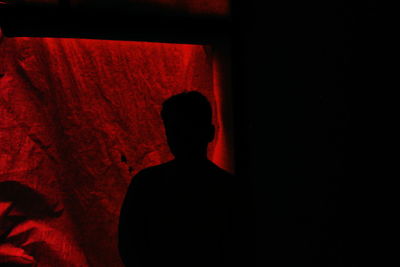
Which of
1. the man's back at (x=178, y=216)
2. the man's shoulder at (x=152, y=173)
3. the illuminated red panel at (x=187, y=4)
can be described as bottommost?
the man's back at (x=178, y=216)

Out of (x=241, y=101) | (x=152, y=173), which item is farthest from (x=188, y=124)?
(x=241, y=101)

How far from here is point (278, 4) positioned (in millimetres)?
1744

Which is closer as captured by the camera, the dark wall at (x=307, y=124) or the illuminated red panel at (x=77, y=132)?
the dark wall at (x=307, y=124)

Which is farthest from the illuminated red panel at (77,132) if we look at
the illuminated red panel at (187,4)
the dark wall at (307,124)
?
the dark wall at (307,124)

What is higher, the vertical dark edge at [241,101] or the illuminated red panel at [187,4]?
the illuminated red panel at [187,4]

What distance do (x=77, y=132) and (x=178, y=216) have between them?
104 cm

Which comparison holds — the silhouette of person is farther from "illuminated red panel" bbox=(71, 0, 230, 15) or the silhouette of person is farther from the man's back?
"illuminated red panel" bbox=(71, 0, 230, 15)

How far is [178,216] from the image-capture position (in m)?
1.64

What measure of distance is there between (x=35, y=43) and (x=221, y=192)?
161cm

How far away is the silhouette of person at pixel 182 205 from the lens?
5.26ft

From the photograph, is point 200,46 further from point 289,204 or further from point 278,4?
point 289,204

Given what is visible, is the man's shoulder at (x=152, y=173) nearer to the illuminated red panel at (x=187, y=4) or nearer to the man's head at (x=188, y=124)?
the man's head at (x=188, y=124)

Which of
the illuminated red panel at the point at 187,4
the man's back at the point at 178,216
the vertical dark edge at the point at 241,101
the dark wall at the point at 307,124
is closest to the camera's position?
the dark wall at the point at 307,124

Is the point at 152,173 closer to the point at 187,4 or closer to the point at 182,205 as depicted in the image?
the point at 182,205
